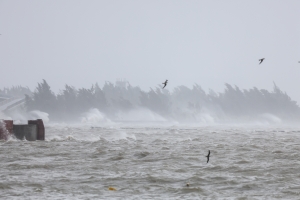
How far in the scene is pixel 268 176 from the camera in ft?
51.3

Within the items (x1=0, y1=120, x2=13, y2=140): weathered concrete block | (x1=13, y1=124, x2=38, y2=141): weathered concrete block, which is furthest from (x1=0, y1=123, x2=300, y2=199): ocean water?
(x1=13, y1=124, x2=38, y2=141): weathered concrete block

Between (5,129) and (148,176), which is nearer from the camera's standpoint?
(148,176)

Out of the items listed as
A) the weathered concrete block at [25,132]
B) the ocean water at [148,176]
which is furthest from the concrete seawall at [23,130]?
the ocean water at [148,176]

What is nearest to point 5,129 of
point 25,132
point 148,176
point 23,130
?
point 23,130

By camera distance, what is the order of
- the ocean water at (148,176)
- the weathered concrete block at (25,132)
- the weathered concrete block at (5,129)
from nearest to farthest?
1. the ocean water at (148,176)
2. the weathered concrete block at (5,129)
3. the weathered concrete block at (25,132)

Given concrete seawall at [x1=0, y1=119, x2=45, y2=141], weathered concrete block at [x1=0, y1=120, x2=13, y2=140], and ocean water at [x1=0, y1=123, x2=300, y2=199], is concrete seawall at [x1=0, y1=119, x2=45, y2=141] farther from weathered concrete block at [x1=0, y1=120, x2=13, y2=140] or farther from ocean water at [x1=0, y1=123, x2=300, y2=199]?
ocean water at [x1=0, y1=123, x2=300, y2=199]

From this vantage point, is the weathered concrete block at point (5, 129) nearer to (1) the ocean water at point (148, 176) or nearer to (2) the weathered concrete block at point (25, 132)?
(2) the weathered concrete block at point (25, 132)

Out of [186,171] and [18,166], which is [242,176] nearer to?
[186,171]

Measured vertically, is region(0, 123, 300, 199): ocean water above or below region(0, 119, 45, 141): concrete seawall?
below

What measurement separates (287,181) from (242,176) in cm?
145

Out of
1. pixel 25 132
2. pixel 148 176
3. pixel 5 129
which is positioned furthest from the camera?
pixel 25 132

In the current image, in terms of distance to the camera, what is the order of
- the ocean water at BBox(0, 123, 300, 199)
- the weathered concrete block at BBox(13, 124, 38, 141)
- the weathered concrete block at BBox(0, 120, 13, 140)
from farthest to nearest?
1. the weathered concrete block at BBox(13, 124, 38, 141)
2. the weathered concrete block at BBox(0, 120, 13, 140)
3. the ocean water at BBox(0, 123, 300, 199)

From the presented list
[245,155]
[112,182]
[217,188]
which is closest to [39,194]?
[112,182]

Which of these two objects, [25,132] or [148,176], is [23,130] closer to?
[25,132]
